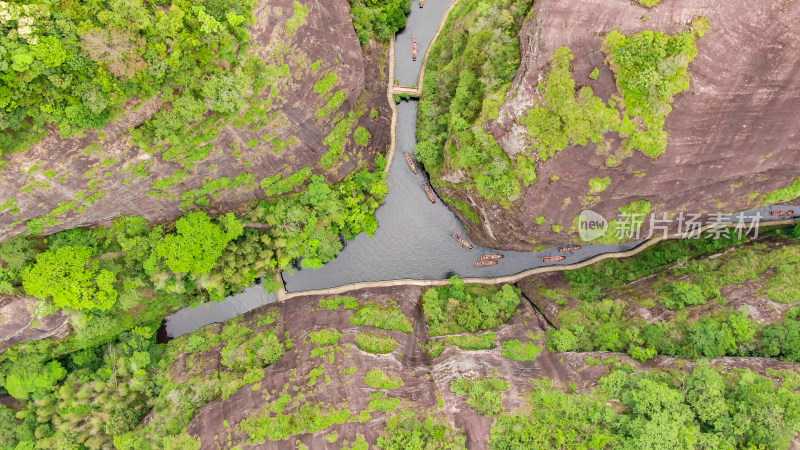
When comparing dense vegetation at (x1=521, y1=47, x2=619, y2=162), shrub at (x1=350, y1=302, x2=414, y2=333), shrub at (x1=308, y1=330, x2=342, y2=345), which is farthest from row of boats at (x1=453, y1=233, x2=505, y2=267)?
shrub at (x1=308, y1=330, x2=342, y2=345)

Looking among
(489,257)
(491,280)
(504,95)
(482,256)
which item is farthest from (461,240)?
(504,95)

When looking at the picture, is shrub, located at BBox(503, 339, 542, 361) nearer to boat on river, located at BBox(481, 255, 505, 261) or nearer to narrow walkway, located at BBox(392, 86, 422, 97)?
boat on river, located at BBox(481, 255, 505, 261)

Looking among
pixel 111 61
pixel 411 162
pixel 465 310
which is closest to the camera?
pixel 111 61

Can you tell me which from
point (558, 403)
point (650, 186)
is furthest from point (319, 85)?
point (558, 403)

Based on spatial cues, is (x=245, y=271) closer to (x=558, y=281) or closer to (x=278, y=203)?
(x=278, y=203)

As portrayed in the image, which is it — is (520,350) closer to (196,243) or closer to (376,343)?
(376,343)

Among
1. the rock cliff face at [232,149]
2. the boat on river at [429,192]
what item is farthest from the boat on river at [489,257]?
the rock cliff face at [232,149]
